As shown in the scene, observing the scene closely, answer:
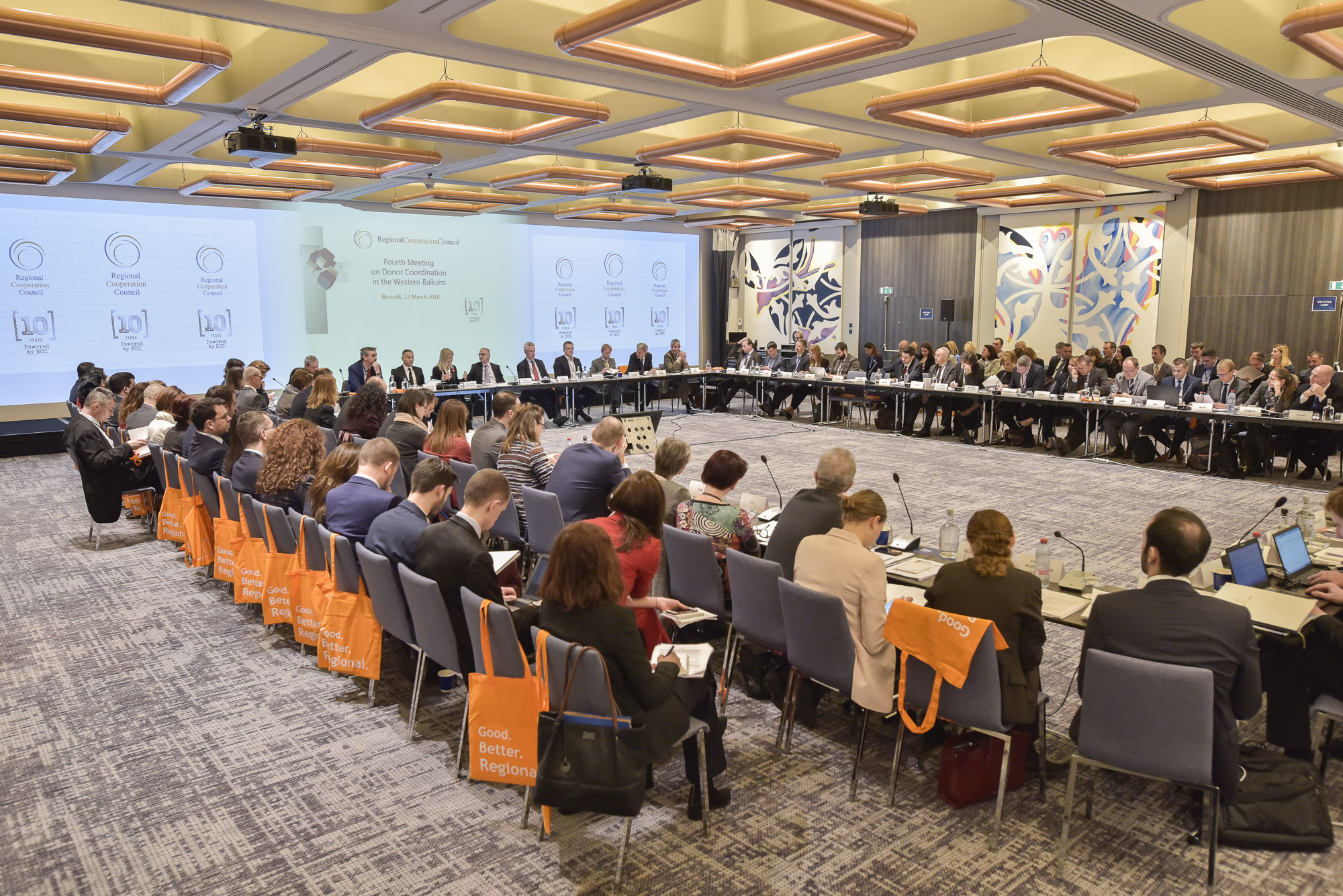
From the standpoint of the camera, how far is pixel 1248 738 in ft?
12.0

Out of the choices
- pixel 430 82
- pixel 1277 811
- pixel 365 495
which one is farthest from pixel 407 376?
pixel 1277 811

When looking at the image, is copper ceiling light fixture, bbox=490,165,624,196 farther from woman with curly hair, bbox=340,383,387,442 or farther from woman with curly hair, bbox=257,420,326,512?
woman with curly hair, bbox=257,420,326,512

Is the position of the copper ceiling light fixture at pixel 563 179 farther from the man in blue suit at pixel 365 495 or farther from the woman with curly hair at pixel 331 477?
the man in blue suit at pixel 365 495

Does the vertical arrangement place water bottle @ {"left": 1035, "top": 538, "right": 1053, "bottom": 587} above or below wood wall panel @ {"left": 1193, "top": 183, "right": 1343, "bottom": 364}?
below

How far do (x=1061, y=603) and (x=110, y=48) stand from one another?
5749 millimetres

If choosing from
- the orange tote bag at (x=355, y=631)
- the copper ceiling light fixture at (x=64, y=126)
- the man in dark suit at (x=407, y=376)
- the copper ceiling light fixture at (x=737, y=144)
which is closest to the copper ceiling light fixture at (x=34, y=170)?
the copper ceiling light fixture at (x=64, y=126)

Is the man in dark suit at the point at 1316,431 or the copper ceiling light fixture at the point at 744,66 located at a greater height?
Answer: the copper ceiling light fixture at the point at 744,66

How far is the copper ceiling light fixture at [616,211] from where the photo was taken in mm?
13820

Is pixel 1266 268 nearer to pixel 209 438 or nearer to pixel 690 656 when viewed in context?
pixel 690 656

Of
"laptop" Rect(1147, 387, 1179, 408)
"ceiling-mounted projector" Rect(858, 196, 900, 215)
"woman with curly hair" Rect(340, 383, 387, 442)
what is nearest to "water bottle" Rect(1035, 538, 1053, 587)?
"woman with curly hair" Rect(340, 383, 387, 442)

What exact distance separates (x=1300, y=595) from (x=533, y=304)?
44.3ft

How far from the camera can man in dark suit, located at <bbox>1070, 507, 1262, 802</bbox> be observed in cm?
267

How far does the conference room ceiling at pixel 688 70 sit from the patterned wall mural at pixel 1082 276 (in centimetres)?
275

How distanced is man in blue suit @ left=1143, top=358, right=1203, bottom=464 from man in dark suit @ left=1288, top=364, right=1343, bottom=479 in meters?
1.03
